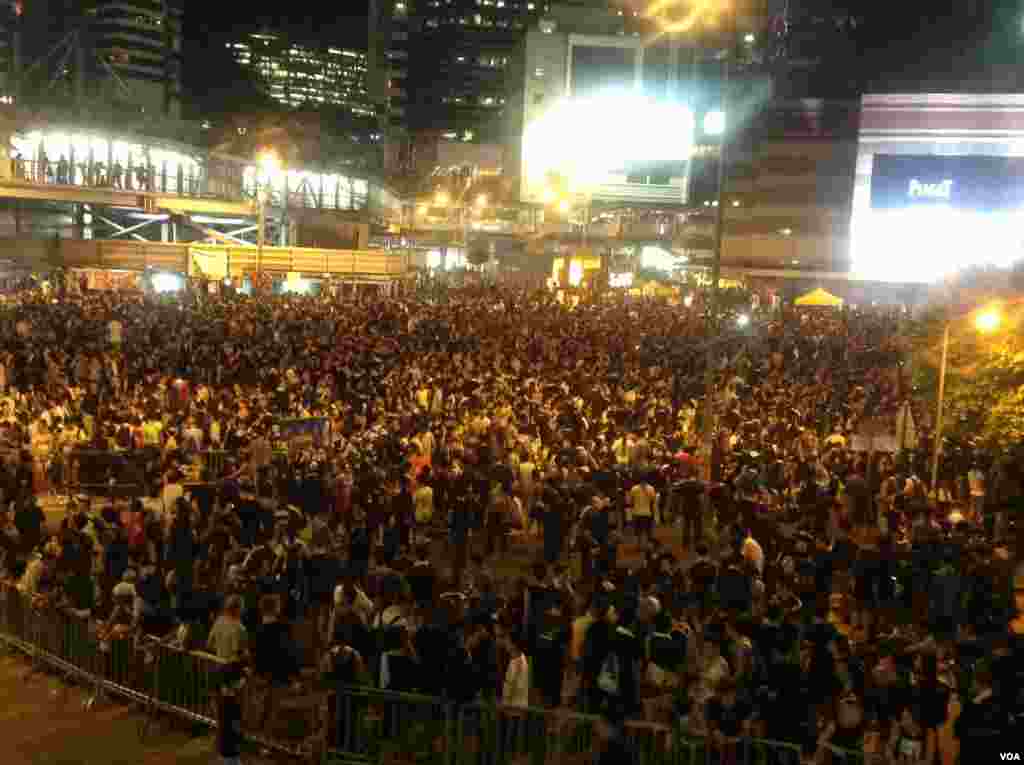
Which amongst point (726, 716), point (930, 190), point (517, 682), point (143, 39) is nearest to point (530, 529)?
point (517, 682)

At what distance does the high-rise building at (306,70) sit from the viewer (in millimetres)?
150125

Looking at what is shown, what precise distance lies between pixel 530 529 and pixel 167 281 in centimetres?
2509

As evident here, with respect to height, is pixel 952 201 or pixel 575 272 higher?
pixel 952 201

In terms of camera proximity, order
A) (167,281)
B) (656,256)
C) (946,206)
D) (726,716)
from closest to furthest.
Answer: (726,716) < (167,281) < (946,206) < (656,256)

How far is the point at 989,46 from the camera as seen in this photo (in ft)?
238

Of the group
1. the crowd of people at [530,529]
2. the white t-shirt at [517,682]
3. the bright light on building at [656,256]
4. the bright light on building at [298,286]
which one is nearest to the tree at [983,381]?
the crowd of people at [530,529]

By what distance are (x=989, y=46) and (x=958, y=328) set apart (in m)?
70.5

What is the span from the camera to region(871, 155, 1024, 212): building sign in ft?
129

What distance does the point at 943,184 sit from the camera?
3975 centimetres

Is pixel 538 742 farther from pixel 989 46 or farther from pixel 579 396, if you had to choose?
pixel 989 46

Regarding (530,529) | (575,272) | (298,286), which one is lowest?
(530,529)

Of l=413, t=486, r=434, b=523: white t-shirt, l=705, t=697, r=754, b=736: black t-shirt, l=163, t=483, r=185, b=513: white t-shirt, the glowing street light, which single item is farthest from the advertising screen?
l=705, t=697, r=754, b=736: black t-shirt

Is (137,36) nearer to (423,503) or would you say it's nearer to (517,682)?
(423,503)

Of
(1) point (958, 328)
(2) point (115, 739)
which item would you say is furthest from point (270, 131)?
(2) point (115, 739)
